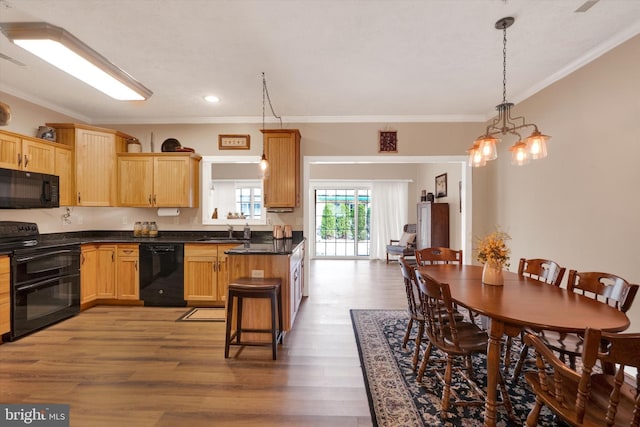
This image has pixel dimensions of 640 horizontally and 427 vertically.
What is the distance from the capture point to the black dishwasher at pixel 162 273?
12.9 ft

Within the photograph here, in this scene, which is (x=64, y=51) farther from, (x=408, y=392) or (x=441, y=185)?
(x=441, y=185)

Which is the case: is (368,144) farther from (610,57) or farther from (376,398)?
(376,398)

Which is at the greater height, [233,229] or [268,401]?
[233,229]

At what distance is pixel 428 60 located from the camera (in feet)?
9.18

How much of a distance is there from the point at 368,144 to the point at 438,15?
2353mm

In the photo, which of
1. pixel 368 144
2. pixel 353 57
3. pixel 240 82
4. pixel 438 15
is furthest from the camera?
pixel 368 144

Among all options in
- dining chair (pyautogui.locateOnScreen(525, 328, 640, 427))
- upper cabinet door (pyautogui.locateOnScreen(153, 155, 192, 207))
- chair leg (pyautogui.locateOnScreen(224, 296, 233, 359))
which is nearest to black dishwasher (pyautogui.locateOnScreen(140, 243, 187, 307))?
upper cabinet door (pyautogui.locateOnScreen(153, 155, 192, 207))

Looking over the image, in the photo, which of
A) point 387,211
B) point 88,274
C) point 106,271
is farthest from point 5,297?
point 387,211

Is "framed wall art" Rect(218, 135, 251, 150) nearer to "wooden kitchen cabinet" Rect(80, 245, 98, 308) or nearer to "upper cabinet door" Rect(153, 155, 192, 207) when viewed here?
"upper cabinet door" Rect(153, 155, 192, 207)

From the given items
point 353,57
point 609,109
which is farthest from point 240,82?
point 609,109

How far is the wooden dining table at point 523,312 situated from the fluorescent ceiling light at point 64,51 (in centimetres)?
322

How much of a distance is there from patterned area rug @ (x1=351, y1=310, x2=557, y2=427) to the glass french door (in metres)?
5.52

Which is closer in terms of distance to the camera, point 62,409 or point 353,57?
point 62,409

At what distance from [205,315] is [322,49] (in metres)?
3.29
